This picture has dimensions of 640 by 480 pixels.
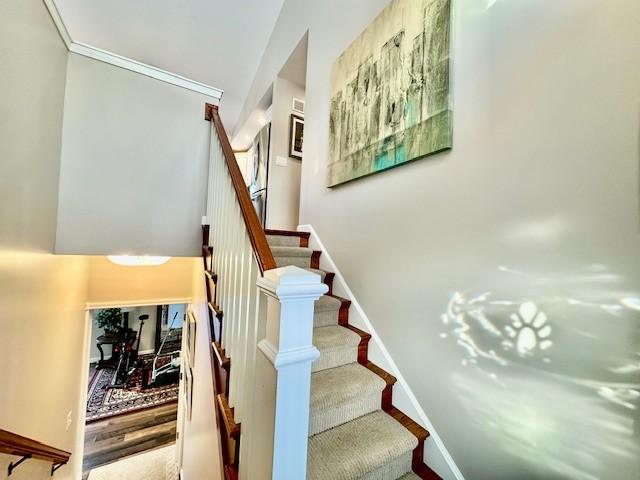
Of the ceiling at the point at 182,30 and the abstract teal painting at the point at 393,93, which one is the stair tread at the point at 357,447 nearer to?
the abstract teal painting at the point at 393,93

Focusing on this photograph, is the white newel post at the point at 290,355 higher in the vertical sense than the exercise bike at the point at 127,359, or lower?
higher

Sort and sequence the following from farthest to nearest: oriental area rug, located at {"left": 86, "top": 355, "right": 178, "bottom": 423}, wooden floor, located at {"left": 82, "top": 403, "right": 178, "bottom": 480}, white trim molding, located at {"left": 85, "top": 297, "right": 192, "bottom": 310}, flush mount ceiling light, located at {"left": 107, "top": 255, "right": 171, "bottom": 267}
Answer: oriental area rug, located at {"left": 86, "top": 355, "right": 178, "bottom": 423}
wooden floor, located at {"left": 82, "top": 403, "right": 178, "bottom": 480}
white trim molding, located at {"left": 85, "top": 297, "right": 192, "bottom": 310}
flush mount ceiling light, located at {"left": 107, "top": 255, "right": 171, "bottom": 267}

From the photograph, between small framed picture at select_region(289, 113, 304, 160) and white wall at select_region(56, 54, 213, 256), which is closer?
white wall at select_region(56, 54, 213, 256)

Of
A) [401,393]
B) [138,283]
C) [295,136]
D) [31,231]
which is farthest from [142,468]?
[295,136]

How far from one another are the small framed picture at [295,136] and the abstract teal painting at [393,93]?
1.39 m

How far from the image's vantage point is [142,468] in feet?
12.4

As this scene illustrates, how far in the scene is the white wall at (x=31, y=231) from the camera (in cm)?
127

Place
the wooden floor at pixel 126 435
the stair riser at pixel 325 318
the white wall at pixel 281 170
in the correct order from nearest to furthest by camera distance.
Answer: the stair riser at pixel 325 318, the white wall at pixel 281 170, the wooden floor at pixel 126 435

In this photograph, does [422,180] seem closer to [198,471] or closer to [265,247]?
[265,247]

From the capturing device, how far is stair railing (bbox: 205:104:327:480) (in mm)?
774

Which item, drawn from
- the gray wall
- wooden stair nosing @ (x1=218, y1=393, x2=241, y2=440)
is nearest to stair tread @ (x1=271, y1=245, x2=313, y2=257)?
wooden stair nosing @ (x1=218, y1=393, x2=241, y2=440)

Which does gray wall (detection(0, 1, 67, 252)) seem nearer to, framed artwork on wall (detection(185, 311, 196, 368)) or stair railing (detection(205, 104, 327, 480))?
stair railing (detection(205, 104, 327, 480))

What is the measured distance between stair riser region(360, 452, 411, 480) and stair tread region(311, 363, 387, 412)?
30 cm

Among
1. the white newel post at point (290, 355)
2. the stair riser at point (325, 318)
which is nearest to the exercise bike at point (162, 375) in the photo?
the stair riser at point (325, 318)
